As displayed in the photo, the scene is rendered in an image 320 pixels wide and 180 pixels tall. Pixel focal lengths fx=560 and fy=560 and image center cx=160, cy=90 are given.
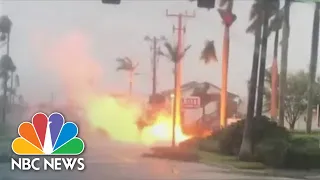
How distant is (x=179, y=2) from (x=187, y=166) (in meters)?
1.31

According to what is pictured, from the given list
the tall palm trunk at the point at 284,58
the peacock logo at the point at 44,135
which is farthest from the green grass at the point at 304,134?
the peacock logo at the point at 44,135

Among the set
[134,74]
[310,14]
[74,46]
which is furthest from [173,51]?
[310,14]

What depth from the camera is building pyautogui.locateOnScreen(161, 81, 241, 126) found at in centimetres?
446

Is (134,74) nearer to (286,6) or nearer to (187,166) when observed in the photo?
(187,166)

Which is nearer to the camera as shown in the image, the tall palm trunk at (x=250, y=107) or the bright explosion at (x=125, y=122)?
the bright explosion at (x=125, y=122)

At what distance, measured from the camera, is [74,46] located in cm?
433

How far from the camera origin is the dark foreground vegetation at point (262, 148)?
14.8 feet

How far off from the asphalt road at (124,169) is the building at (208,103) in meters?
0.39

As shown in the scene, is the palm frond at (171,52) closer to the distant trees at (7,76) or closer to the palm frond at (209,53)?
the palm frond at (209,53)

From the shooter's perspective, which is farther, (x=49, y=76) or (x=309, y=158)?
(x=309, y=158)

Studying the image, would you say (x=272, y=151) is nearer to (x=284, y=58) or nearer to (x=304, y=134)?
(x=304, y=134)

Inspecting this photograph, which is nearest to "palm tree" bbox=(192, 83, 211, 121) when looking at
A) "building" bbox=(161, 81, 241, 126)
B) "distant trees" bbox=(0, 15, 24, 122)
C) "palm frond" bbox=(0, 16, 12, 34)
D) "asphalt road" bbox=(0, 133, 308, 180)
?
"building" bbox=(161, 81, 241, 126)

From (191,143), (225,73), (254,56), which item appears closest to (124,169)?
(191,143)

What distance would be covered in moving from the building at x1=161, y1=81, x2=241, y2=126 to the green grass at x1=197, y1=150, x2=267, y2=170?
0.87 feet
